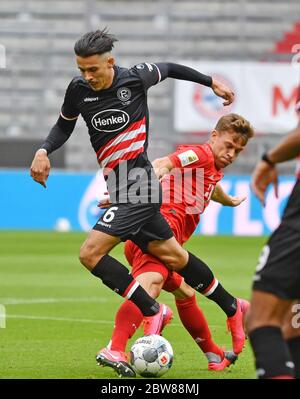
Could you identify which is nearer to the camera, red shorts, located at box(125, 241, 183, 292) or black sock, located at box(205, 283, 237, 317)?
red shorts, located at box(125, 241, 183, 292)

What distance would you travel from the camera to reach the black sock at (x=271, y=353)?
4.33 meters

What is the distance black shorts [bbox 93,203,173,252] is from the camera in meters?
6.61

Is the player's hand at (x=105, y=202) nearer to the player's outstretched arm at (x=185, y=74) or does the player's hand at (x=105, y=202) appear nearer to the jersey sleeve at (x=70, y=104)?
the jersey sleeve at (x=70, y=104)

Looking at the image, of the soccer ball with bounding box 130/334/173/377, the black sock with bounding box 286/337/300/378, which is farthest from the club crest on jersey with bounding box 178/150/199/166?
the black sock with bounding box 286/337/300/378

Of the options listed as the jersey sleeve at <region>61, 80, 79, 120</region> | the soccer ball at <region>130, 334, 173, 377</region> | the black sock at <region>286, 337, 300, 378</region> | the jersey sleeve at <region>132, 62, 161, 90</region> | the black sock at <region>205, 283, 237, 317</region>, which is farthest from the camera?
the black sock at <region>205, 283, 237, 317</region>

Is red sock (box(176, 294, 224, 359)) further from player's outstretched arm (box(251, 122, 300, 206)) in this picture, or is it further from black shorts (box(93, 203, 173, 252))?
player's outstretched arm (box(251, 122, 300, 206))

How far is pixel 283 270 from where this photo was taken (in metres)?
4.39

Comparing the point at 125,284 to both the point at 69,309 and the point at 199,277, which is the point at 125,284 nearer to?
the point at 199,277

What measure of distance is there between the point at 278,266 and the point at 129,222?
2361 mm

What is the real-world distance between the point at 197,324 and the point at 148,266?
56 centimetres

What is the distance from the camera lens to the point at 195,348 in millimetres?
7891

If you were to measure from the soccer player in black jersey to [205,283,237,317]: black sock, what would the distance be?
165mm

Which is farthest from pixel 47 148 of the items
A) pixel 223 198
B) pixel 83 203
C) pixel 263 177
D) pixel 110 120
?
pixel 83 203
